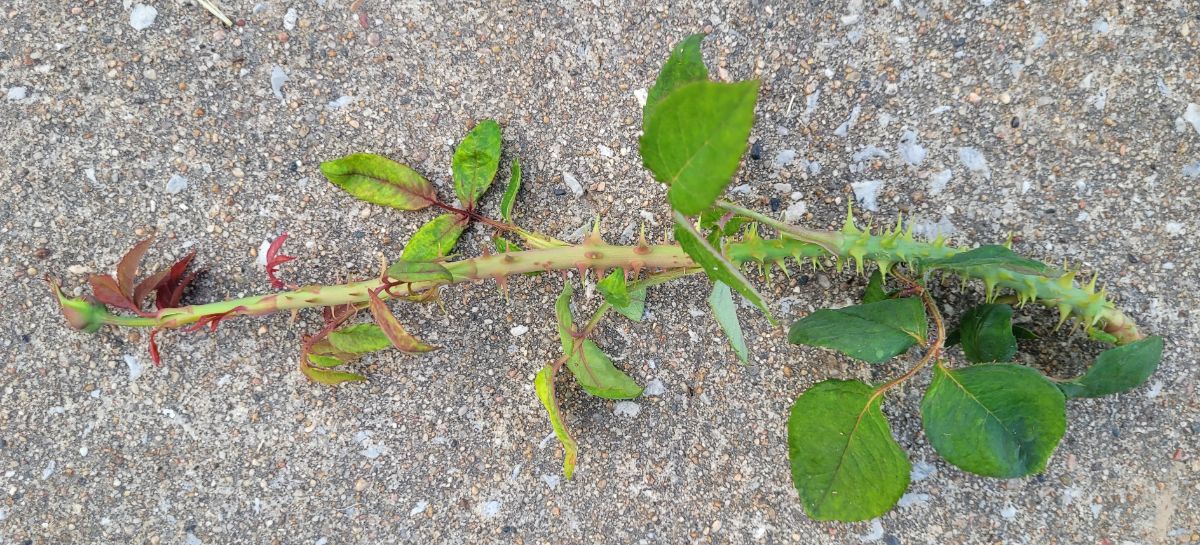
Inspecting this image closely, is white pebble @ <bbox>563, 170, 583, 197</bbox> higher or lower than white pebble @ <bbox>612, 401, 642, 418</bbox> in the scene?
higher

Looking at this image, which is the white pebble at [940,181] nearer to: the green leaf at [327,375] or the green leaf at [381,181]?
the green leaf at [381,181]

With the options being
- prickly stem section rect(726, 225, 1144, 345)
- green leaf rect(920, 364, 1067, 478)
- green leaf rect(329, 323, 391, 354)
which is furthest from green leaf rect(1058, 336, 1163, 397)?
green leaf rect(329, 323, 391, 354)

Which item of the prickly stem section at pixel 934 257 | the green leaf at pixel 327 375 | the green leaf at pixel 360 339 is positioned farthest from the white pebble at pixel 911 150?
the green leaf at pixel 327 375

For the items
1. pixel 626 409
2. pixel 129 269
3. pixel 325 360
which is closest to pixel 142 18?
pixel 129 269

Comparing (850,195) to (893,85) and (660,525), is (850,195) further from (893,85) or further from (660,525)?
(660,525)

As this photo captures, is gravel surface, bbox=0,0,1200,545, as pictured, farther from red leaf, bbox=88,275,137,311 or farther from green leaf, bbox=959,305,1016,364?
green leaf, bbox=959,305,1016,364

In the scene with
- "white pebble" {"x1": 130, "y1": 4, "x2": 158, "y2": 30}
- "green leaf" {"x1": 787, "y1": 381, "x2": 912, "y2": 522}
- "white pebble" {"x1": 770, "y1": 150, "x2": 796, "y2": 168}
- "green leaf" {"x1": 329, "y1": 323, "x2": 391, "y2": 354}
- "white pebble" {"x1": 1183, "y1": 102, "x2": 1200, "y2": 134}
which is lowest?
"green leaf" {"x1": 329, "y1": 323, "x2": 391, "y2": 354}

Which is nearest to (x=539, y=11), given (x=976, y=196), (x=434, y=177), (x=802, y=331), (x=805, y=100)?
(x=434, y=177)
